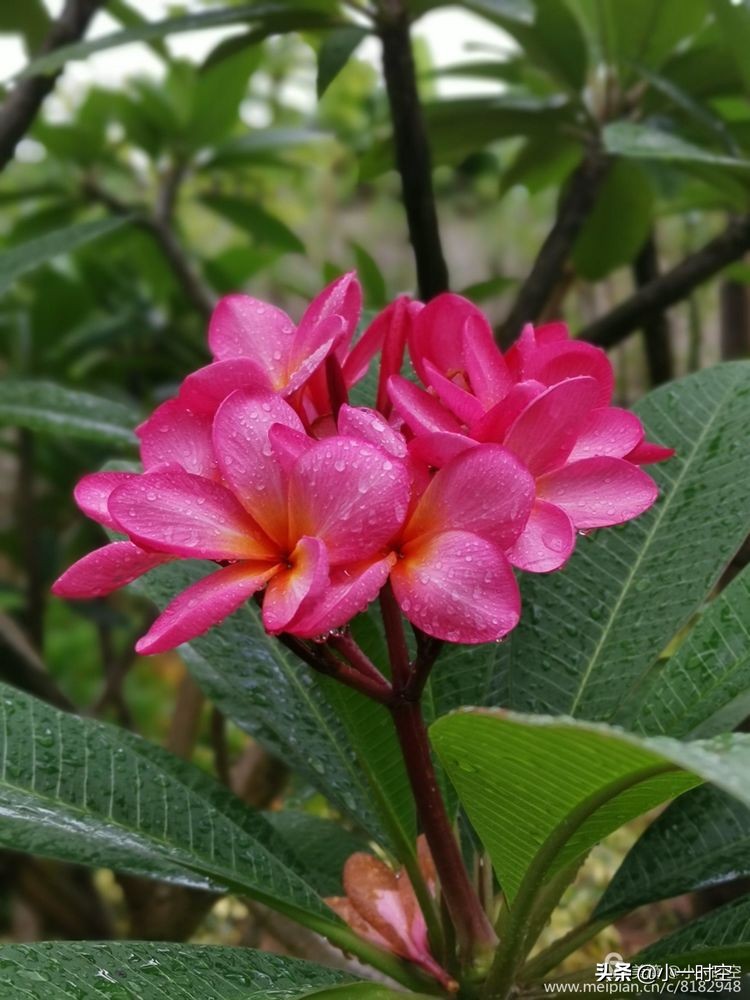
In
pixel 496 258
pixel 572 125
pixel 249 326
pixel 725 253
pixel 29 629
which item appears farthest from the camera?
pixel 496 258

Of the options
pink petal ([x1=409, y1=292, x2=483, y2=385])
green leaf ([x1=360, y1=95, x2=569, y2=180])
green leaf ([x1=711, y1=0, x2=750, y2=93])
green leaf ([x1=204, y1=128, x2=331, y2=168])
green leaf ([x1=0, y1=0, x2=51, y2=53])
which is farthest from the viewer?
green leaf ([x1=204, y1=128, x2=331, y2=168])

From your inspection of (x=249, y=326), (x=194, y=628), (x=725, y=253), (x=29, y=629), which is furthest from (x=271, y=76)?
(x=194, y=628)

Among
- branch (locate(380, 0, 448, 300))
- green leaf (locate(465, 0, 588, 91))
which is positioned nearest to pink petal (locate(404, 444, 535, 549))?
branch (locate(380, 0, 448, 300))

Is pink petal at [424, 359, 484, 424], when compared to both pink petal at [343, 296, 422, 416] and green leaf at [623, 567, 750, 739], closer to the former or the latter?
pink petal at [343, 296, 422, 416]

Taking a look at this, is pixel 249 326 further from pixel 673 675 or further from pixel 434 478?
pixel 673 675

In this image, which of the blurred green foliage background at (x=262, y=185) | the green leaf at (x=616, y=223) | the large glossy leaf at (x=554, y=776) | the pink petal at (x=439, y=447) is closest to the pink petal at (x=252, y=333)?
the pink petal at (x=439, y=447)

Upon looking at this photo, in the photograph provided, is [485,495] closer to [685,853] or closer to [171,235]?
[685,853]

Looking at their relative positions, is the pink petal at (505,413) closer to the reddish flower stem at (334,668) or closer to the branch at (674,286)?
the reddish flower stem at (334,668)
